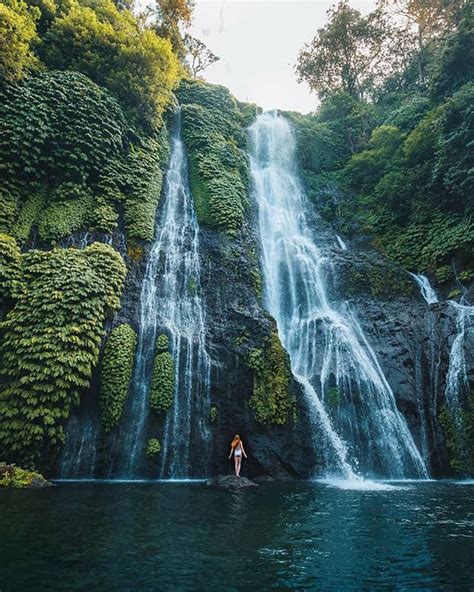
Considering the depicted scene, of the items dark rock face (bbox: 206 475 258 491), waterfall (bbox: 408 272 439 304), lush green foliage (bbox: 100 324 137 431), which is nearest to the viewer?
dark rock face (bbox: 206 475 258 491)

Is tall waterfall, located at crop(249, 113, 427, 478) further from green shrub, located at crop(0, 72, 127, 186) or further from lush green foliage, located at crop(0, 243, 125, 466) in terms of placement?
green shrub, located at crop(0, 72, 127, 186)

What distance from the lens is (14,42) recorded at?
16.5 meters

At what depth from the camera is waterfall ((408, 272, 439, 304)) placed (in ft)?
60.7

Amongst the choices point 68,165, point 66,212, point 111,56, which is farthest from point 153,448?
point 111,56

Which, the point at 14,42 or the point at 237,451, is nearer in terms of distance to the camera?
the point at 237,451

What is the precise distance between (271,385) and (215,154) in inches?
603

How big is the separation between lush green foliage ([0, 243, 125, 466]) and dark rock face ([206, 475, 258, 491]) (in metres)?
4.39

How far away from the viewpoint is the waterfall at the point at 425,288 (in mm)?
18500

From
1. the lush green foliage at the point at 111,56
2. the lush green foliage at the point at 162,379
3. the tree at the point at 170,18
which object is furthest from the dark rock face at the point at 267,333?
the tree at the point at 170,18

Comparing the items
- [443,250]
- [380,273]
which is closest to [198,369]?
[380,273]

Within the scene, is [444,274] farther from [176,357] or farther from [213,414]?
[176,357]

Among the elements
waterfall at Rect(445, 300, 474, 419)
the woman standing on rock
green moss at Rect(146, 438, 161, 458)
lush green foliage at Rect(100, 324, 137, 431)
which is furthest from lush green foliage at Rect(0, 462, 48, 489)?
waterfall at Rect(445, 300, 474, 419)

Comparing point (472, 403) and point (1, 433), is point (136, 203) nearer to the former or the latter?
point (1, 433)

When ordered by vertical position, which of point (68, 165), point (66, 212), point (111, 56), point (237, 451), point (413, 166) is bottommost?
point (237, 451)
